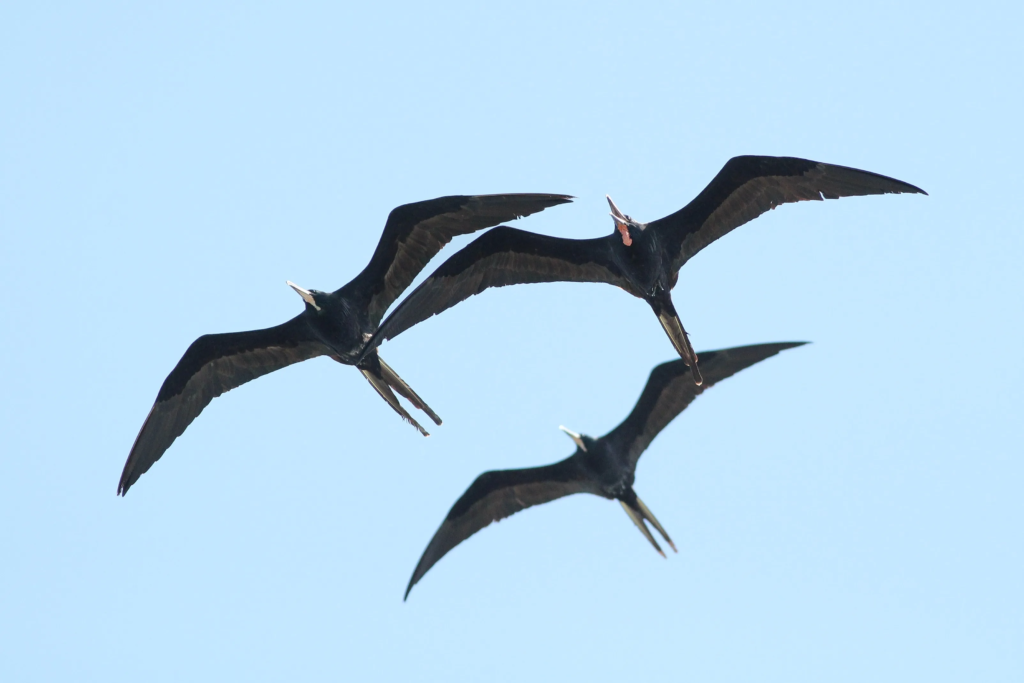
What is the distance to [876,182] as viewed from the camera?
18203 millimetres

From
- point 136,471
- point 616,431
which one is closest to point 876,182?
point 616,431

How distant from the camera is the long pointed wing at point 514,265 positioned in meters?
19.1

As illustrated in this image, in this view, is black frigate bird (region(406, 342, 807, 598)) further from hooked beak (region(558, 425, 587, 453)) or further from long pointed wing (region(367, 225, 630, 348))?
long pointed wing (region(367, 225, 630, 348))

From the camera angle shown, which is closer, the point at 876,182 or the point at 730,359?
the point at 876,182

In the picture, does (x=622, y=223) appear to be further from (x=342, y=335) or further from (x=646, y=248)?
(x=342, y=335)

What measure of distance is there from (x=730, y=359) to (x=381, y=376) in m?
5.65

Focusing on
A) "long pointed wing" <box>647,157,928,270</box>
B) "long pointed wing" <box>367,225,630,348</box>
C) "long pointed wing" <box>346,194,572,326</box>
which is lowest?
"long pointed wing" <box>647,157,928,270</box>

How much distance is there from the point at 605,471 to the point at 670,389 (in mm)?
1653

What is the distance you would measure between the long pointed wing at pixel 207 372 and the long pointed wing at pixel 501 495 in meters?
3.55

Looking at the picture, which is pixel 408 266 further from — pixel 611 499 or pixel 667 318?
pixel 611 499

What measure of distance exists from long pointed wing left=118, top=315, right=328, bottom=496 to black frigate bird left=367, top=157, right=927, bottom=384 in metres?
1.90

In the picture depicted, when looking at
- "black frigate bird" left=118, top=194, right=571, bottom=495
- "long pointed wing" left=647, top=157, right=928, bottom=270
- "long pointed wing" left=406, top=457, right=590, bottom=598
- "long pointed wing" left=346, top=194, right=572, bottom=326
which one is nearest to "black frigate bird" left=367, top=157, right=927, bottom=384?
"long pointed wing" left=647, top=157, right=928, bottom=270

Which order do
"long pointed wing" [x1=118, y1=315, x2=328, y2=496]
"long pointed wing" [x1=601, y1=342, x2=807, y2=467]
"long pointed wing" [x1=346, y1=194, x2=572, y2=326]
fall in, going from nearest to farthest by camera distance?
1. "long pointed wing" [x1=346, y1=194, x2=572, y2=326]
2. "long pointed wing" [x1=118, y1=315, x2=328, y2=496]
3. "long pointed wing" [x1=601, y1=342, x2=807, y2=467]

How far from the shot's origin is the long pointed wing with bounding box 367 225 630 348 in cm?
1912
